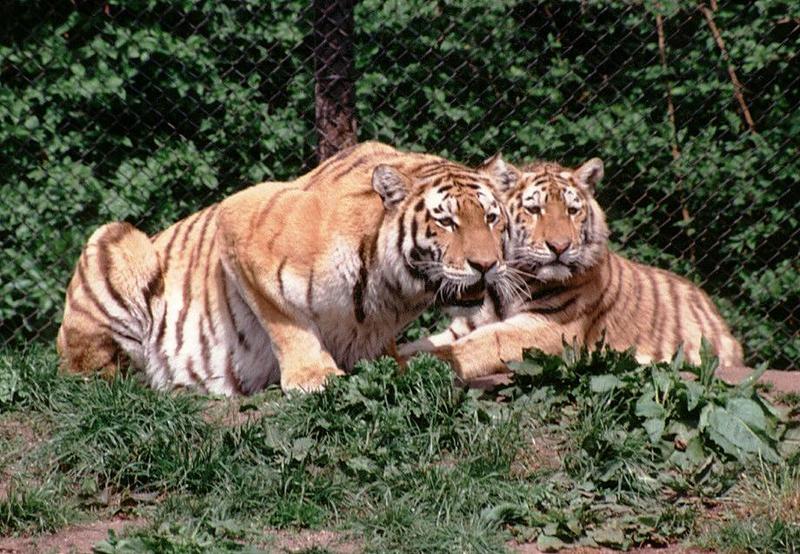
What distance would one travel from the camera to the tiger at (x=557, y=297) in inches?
250

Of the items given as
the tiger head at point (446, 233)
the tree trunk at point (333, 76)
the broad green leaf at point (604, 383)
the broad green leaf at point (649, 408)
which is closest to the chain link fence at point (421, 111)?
the tree trunk at point (333, 76)

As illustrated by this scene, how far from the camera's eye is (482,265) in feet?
17.3

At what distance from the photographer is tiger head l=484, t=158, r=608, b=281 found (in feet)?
21.1

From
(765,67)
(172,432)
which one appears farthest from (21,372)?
(765,67)

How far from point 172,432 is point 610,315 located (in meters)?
2.68

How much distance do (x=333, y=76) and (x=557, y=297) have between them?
1.69 metres

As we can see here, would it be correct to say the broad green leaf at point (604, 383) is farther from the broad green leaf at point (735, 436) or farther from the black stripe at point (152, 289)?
the black stripe at point (152, 289)

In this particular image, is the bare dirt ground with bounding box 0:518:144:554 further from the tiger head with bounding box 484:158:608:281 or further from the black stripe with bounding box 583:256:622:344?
the black stripe with bounding box 583:256:622:344

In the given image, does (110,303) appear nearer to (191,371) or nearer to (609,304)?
(191,371)

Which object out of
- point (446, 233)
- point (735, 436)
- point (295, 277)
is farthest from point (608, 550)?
point (295, 277)

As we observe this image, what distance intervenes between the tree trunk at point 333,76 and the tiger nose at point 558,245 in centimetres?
140

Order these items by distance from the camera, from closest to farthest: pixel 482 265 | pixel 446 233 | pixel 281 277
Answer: pixel 482 265 → pixel 446 233 → pixel 281 277

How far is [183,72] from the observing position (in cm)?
777

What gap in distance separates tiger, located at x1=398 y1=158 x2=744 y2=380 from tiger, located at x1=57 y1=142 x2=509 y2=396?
592 millimetres
